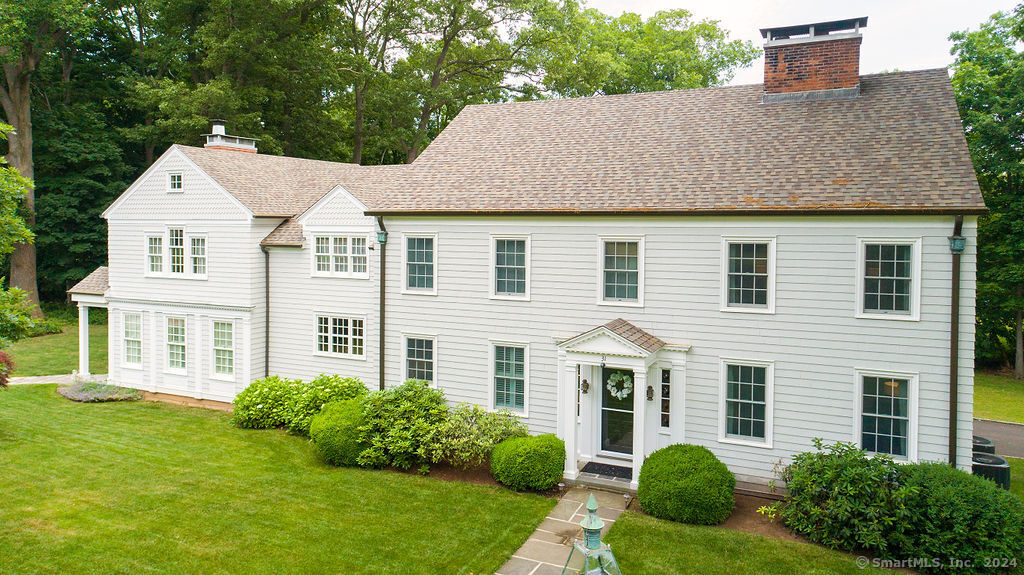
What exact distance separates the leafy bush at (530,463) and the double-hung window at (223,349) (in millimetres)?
10245

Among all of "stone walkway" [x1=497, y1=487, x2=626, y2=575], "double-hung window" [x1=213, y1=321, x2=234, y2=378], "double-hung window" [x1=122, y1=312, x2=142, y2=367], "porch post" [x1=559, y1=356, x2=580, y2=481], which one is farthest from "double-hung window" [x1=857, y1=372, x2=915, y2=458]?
"double-hung window" [x1=122, y1=312, x2=142, y2=367]

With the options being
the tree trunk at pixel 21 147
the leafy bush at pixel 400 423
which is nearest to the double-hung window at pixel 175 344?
the leafy bush at pixel 400 423

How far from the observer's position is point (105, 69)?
39.2 m

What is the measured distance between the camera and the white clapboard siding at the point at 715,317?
1252cm

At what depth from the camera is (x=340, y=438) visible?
601 inches

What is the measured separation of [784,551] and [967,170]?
790 cm

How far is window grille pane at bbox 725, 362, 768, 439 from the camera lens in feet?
45.4

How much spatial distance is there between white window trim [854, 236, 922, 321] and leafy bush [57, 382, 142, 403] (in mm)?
20406

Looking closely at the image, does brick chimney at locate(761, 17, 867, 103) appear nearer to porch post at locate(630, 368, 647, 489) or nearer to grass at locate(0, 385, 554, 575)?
porch post at locate(630, 368, 647, 489)

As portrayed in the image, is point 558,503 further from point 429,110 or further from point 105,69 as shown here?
point 105,69

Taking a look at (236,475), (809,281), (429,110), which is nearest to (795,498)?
(809,281)

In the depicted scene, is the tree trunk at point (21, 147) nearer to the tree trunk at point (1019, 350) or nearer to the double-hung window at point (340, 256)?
the double-hung window at point (340, 256)

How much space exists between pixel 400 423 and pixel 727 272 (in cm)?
791

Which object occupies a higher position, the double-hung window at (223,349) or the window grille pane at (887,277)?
the window grille pane at (887,277)
